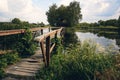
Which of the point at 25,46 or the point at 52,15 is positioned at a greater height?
the point at 52,15

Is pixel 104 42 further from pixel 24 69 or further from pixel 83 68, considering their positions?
pixel 83 68

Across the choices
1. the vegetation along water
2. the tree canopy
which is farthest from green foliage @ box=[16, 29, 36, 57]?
the tree canopy

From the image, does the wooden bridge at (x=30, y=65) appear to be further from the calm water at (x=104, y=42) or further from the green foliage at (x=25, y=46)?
the calm water at (x=104, y=42)

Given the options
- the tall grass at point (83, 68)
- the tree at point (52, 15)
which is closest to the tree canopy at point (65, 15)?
the tree at point (52, 15)

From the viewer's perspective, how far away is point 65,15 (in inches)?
3132

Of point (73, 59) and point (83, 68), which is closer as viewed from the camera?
point (83, 68)

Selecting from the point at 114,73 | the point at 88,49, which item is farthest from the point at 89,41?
the point at 114,73

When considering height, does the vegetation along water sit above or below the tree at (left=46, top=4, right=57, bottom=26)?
below

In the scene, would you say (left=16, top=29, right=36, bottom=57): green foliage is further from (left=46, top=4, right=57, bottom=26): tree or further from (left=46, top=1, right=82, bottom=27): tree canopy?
(left=46, top=4, right=57, bottom=26): tree

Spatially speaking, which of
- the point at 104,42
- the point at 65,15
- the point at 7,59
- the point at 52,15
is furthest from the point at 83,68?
the point at 52,15

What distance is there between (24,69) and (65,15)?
71769mm

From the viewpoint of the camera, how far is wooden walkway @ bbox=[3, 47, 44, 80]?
7.71m

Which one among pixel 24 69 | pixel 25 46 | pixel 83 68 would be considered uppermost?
pixel 25 46

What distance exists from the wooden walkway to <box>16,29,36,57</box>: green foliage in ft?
2.87
